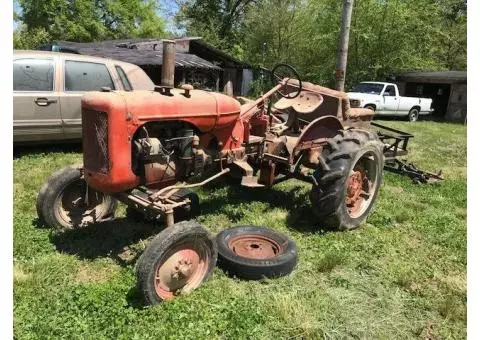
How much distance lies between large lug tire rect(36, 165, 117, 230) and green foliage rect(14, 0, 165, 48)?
32.9 m

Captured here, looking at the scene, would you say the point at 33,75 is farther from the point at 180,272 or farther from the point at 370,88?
the point at 370,88

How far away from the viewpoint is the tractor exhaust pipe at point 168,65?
3.60 meters

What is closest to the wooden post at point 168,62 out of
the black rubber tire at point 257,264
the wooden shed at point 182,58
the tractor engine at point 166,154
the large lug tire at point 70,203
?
the tractor engine at point 166,154

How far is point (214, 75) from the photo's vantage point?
70.1 feet

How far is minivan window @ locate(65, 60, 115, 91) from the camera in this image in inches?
286

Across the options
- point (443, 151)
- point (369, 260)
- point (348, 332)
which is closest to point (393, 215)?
point (369, 260)

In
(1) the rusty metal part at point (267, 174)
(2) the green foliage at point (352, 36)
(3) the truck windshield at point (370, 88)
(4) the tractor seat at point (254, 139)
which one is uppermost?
(2) the green foliage at point (352, 36)

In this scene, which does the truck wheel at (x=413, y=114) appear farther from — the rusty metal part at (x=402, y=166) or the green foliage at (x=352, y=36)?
the rusty metal part at (x=402, y=166)

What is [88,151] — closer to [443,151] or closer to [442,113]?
[443,151]

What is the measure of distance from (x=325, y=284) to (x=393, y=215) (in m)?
2.15

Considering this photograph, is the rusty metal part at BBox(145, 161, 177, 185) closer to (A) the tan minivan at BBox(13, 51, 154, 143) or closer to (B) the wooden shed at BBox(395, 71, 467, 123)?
(A) the tan minivan at BBox(13, 51, 154, 143)

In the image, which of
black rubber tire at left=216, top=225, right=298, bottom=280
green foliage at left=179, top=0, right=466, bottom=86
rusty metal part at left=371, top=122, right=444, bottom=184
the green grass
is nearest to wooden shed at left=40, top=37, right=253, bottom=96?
green foliage at left=179, top=0, right=466, bottom=86

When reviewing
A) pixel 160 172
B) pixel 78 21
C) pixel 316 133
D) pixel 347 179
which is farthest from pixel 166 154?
pixel 78 21

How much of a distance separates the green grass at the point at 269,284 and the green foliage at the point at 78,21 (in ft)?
109
